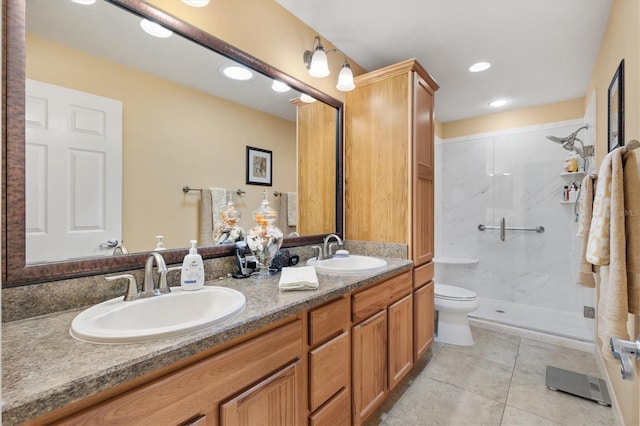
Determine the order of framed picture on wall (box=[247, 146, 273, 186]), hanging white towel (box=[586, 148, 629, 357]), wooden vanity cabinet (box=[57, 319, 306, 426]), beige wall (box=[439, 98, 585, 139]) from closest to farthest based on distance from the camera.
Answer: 1. wooden vanity cabinet (box=[57, 319, 306, 426])
2. hanging white towel (box=[586, 148, 629, 357])
3. framed picture on wall (box=[247, 146, 273, 186])
4. beige wall (box=[439, 98, 585, 139])

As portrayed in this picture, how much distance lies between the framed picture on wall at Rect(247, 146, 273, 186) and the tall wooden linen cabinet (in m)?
0.76

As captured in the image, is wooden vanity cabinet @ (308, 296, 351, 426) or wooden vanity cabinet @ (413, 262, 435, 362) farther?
wooden vanity cabinet @ (413, 262, 435, 362)

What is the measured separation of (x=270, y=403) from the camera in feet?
3.49

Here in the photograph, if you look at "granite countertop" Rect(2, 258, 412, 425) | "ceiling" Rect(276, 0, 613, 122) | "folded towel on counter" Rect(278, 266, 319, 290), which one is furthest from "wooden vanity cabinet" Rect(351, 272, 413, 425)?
"ceiling" Rect(276, 0, 613, 122)

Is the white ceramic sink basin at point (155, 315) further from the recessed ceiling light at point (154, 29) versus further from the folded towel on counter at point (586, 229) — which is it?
the folded towel on counter at point (586, 229)

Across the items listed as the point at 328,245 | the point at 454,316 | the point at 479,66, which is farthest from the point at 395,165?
the point at 454,316

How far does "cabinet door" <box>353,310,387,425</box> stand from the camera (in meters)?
1.53

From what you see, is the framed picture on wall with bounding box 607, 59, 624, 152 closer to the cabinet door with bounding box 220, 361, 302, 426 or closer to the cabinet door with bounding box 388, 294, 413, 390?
A: the cabinet door with bounding box 388, 294, 413, 390

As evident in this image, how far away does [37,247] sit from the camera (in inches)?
40.2

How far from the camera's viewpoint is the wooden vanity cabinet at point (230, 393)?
758 mm

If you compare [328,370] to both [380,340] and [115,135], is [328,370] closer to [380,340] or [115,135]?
[380,340]

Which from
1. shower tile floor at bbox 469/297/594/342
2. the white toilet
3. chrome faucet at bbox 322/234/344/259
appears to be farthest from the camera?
shower tile floor at bbox 469/297/594/342

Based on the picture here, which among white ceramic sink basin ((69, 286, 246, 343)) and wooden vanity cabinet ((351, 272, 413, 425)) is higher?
white ceramic sink basin ((69, 286, 246, 343))

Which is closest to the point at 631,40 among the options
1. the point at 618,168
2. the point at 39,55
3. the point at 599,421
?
the point at 618,168
